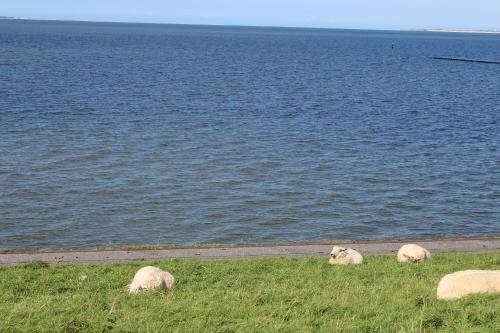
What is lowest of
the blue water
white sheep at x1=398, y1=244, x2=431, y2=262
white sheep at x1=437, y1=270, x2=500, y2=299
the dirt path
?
the blue water

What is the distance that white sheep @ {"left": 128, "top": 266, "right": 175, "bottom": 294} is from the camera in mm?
14656

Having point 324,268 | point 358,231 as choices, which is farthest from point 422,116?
point 324,268

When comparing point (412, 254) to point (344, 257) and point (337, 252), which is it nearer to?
point (344, 257)

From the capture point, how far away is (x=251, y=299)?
12.9 m

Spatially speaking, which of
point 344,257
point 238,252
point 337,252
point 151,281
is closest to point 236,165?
point 238,252

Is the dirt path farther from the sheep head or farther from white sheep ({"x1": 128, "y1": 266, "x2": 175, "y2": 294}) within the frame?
white sheep ({"x1": 128, "y1": 266, "x2": 175, "y2": 294})

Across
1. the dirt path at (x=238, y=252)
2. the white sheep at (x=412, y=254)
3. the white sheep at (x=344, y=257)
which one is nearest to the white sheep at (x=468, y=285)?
the white sheep at (x=344, y=257)

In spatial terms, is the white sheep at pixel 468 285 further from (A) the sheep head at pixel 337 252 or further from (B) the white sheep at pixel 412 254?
(B) the white sheep at pixel 412 254

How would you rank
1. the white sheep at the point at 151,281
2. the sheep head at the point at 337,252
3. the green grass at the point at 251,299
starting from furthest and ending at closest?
the sheep head at the point at 337,252 → the white sheep at the point at 151,281 → the green grass at the point at 251,299

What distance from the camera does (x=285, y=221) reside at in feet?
87.4

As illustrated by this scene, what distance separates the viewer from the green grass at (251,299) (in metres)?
10.8

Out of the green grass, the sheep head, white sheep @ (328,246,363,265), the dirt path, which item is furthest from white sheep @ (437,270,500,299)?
the dirt path

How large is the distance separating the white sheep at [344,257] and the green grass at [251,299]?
0.33 meters

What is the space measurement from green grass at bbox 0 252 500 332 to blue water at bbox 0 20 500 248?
686 cm
